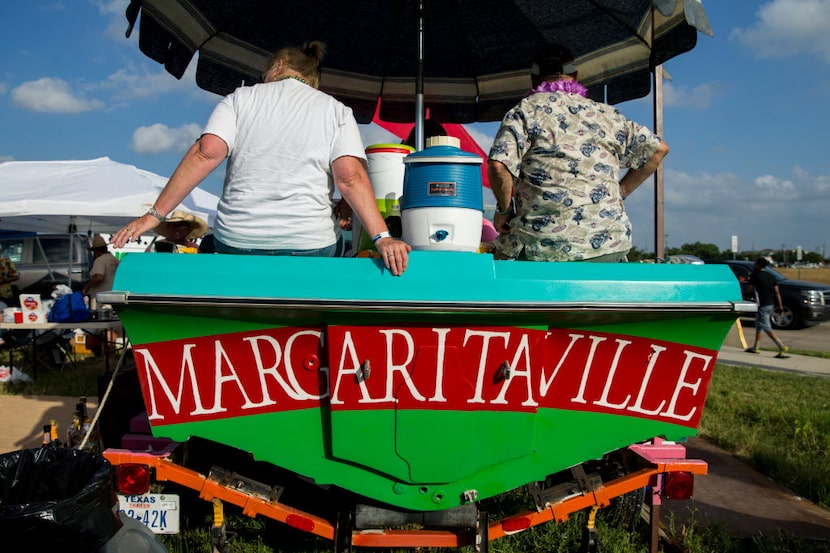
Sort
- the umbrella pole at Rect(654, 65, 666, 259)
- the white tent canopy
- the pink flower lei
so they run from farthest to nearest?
the white tent canopy < the umbrella pole at Rect(654, 65, 666, 259) < the pink flower lei

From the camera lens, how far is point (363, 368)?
81.1 inches

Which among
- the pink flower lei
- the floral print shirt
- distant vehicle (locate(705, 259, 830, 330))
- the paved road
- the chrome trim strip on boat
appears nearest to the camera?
the chrome trim strip on boat

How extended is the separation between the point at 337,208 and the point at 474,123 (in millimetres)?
2401

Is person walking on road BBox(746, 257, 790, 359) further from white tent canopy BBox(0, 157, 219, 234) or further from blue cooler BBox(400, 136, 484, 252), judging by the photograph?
blue cooler BBox(400, 136, 484, 252)

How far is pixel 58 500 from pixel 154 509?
0.54 m

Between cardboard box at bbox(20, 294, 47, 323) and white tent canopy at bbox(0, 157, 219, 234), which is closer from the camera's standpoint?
cardboard box at bbox(20, 294, 47, 323)

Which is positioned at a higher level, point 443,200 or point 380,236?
point 443,200

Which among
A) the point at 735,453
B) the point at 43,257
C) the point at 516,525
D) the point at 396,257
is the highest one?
the point at 43,257

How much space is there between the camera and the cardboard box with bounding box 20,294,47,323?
267 inches

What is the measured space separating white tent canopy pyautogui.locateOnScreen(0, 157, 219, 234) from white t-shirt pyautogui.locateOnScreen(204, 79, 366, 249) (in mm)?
7181

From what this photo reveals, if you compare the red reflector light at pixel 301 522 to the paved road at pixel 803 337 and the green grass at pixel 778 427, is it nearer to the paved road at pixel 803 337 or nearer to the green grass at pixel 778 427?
the green grass at pixel 778 427

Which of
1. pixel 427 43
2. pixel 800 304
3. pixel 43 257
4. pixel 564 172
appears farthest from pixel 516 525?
pixel 43 257

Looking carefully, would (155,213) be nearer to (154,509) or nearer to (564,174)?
(154,509)

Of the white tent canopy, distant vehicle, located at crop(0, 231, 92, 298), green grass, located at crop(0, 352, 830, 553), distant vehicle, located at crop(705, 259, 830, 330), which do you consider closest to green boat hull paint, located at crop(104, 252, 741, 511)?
green grass, located at crop(0, 352, 830, 553)
